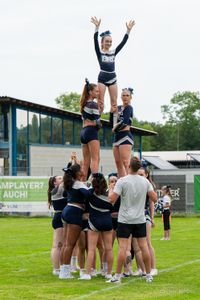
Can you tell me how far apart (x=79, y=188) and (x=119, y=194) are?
874mm

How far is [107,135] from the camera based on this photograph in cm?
5322

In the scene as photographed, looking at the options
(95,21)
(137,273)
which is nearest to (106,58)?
(95,21)

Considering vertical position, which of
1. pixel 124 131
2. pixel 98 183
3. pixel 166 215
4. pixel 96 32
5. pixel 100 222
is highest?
pixel 96 32

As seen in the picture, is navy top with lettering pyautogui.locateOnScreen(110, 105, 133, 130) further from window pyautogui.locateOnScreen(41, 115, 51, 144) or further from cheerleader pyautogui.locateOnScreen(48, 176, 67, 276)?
window pyautogui.locateOnScreen(41, 115, 51, 144)

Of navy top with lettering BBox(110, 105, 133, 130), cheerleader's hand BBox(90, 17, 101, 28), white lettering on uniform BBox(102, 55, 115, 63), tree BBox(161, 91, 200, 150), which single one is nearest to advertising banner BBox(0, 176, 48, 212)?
navy top with lettering BBox(110, 105, 133, 130)

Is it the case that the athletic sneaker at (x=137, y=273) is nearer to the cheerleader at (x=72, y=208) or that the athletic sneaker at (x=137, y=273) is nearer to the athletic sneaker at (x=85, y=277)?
the athletic sneaker at (x=85, y=277)

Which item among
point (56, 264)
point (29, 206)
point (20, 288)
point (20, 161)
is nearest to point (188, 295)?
point (20, 288)

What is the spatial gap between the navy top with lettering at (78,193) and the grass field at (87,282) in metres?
1.44

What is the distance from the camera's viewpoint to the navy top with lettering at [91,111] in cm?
1444

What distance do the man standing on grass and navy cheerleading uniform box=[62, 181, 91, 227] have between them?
0.66 meters

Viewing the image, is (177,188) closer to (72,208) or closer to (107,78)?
(72,208)

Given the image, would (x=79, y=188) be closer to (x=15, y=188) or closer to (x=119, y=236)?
(x=119, y=236)

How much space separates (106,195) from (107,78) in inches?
80.0

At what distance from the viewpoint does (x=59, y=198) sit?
50.6ft
